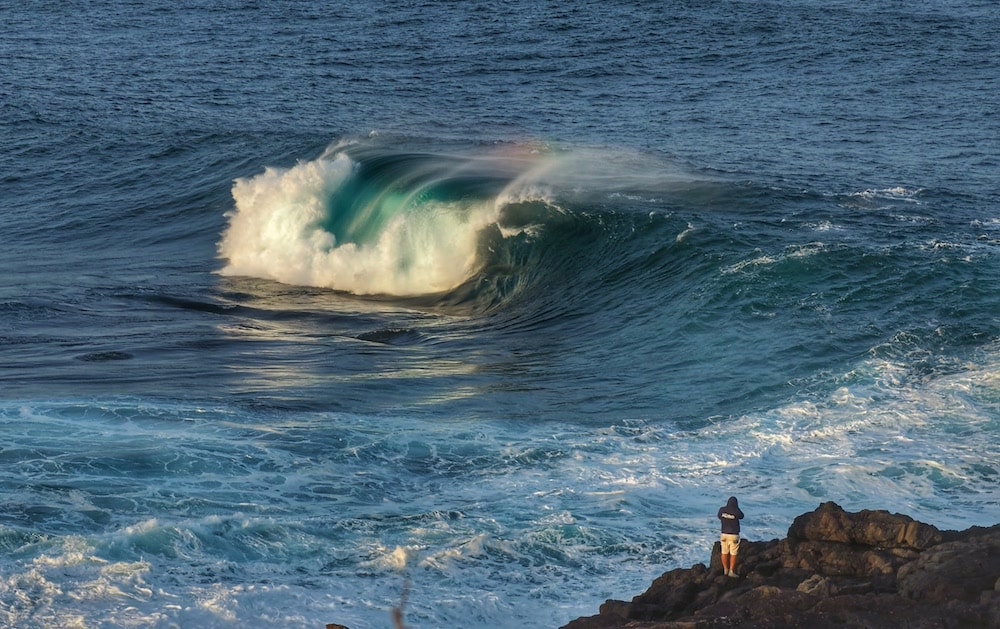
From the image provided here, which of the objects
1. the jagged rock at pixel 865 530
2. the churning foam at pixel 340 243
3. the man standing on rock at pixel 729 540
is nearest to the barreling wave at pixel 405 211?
the churning foam at pixel 340 243

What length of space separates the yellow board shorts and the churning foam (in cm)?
1925

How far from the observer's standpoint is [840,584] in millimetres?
11844

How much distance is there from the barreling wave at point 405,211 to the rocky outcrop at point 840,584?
18934 mm

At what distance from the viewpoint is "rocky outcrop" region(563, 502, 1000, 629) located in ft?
36.6

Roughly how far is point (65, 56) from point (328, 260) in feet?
90.8

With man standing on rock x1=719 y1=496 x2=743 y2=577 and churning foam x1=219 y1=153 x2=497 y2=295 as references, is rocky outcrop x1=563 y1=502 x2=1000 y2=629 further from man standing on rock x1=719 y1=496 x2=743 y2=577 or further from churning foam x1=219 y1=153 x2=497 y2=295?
churning foam x1=219 y1=153 x2=497 y2=295

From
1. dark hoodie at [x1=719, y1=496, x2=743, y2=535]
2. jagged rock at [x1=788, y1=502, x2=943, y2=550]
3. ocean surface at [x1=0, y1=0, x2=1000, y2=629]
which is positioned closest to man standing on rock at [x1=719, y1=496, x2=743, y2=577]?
dark hoodie at [x1=719, y1=496, x2=743, y2=535]

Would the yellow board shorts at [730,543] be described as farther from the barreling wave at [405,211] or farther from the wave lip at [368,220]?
the wave lip at [368,220]

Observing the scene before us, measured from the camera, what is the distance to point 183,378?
74.5 ft

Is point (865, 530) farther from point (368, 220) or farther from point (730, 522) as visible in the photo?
point (368, 220)

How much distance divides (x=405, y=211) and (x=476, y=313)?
6389mm

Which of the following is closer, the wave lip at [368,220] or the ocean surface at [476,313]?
the ocean surface at [476,313]

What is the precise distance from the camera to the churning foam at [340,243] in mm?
32344

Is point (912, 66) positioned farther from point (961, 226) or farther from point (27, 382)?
point (27, 382)
